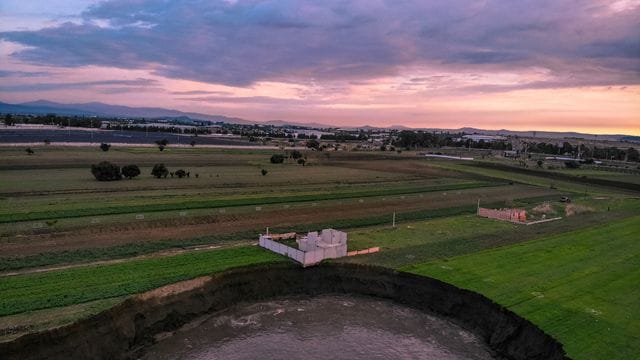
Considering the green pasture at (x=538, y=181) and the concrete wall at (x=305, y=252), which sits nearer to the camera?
the concrete wall at (x=305, y=252)

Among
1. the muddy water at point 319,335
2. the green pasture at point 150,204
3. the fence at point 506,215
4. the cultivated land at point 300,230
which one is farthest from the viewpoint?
the fence at point 506,215

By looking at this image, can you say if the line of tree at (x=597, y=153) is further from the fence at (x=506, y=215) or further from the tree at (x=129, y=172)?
the tree at (x=129, y=172)

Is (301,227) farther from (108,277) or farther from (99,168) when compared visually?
(99,168)

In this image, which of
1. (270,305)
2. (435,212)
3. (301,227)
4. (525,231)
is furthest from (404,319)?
(435,212)

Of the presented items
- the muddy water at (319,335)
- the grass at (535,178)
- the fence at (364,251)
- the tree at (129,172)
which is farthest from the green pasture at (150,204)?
the grass at (535,178)

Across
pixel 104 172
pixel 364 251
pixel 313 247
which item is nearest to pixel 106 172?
pixel 104 172

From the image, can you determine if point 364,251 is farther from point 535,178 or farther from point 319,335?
point 535,178

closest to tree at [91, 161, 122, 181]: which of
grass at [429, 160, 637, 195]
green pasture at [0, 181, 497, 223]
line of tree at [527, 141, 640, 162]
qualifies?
green pasture at [0, 181, 497, 223]
